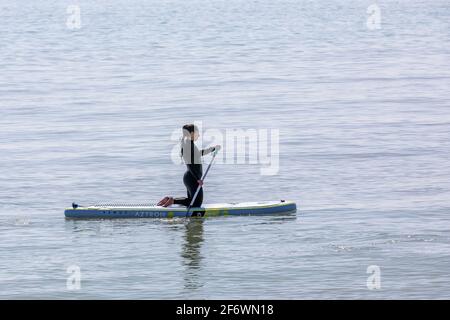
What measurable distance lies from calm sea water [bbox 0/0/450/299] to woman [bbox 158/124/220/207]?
624 mm

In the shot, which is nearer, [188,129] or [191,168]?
[188,129]

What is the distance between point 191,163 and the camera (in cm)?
2656

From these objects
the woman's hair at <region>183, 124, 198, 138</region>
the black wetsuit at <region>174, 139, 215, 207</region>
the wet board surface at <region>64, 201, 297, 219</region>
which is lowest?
the wet board surface at <region>64, 201, 297, 219</region>

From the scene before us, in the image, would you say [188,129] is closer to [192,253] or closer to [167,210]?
[167,210]

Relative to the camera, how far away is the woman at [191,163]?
26.2 metres

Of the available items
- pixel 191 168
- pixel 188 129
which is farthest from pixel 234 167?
pixel 188 129

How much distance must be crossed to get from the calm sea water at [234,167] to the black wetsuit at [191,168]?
62cm

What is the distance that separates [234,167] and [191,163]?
8465 mm

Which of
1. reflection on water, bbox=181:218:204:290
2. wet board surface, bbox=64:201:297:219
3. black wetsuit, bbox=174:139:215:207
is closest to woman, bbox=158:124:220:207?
black wetsuit, bbox=174:139:215:207

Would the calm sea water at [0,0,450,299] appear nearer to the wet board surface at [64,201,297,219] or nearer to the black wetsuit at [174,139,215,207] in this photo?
the wet board surface at [64,201,297,219]

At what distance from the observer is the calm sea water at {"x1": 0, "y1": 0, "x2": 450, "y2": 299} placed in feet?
72.7

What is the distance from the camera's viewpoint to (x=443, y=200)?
29250mm

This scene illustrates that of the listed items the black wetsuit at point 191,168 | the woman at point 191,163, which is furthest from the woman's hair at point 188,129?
the black wetsuit at point 191,168
